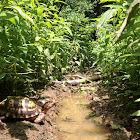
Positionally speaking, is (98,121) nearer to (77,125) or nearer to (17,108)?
(77,125)

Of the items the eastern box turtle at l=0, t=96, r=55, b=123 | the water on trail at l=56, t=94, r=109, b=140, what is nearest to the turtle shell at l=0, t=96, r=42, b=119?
the eastern box turtle at l=0, t=96, r=55, b=123

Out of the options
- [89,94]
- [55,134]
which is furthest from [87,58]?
[55,134]

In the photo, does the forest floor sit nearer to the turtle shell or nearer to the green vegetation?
the turtle shell

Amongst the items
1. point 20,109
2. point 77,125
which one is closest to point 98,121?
point 77,125

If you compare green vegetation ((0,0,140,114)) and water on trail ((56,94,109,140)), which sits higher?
green vegetation ((0,0,140,114))

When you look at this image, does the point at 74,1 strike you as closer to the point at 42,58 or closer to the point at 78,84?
the point at 78,84

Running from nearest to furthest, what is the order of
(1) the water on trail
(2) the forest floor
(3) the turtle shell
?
(2) the forest floor < (3) the turtle shell < (1) the water on trail

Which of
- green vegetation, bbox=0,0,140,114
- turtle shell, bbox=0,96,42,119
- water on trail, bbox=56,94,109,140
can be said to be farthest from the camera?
water on trail, bbox=56,94,109,140

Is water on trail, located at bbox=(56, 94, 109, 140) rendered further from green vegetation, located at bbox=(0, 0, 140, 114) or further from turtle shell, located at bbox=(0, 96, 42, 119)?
green vegetation, located at bbox=(0, 0, 140, 114)

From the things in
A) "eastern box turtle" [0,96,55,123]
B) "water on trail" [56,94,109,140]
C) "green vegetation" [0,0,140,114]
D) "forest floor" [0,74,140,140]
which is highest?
"green vegetation" [0,0,140,114]

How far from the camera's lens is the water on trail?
273cm

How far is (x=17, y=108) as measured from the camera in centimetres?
269

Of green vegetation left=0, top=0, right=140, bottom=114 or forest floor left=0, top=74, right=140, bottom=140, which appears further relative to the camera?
forest floor left=0, top=74, right=140, bottom=140

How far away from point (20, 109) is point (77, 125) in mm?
1085
